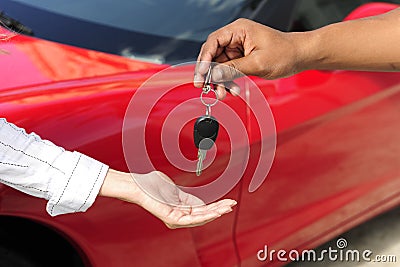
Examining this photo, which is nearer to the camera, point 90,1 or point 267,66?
point 267,66

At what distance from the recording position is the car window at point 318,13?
230 centimetres

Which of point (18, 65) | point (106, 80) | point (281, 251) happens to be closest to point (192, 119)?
point (106, 80)

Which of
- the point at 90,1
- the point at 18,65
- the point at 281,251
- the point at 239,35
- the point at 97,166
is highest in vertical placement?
the point at 90,1

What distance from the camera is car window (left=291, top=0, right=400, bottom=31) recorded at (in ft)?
7.56

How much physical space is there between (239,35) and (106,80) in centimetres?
45

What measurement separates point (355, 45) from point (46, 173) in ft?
2.99

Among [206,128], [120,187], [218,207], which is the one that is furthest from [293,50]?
[120,187]

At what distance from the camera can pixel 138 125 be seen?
1822 millimetres

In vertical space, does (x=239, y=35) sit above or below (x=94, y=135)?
above

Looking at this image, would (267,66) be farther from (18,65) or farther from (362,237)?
(362,237)

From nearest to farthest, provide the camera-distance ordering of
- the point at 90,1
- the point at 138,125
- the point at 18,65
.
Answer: the point at 138,125 → the point at 18,65 → the point at 90,1

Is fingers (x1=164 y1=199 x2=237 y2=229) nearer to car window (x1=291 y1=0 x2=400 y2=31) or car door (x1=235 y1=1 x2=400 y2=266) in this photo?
car door (x1=235 y1=1 x2=400 y2=266)
